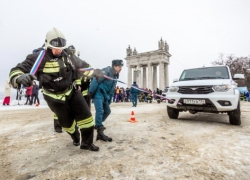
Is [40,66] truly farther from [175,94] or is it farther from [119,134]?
[175,94]

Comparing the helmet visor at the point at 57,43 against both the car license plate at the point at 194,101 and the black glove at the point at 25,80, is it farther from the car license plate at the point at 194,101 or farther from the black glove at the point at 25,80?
the car license plate at the point at 194,101

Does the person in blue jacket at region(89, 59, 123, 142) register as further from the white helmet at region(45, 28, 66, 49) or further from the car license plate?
the car license plate

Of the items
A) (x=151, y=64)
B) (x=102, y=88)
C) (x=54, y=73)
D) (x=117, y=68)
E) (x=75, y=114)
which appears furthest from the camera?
(x=151, y=64)

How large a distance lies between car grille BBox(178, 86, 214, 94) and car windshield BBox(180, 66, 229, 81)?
80 cm

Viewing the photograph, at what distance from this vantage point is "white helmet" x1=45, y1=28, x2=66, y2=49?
2354 millimetres

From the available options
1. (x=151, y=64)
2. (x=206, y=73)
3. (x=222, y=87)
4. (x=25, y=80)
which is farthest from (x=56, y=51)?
(x=151, y=64)

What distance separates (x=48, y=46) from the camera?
2.35 metres

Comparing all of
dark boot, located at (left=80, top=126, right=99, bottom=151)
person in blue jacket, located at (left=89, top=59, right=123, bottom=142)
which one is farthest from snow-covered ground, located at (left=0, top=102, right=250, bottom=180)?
person in blue jacket, located at (left=89, top=59, right=123, bottom=142)

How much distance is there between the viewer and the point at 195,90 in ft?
14.4

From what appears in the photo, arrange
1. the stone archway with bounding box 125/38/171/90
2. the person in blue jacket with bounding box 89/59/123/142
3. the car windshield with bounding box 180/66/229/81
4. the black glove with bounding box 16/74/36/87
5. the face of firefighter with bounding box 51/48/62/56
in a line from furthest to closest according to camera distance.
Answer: the stone archway with bounding box 125/38/171/90
the car windshield with bounding box 180/66/229/81
the person in blue jacket with bounding box 89/59/123/142
the face of firefighter with bounding box 51/48/62/56
the black glove with bounding box 16/74/36/87

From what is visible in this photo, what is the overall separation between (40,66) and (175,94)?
3.68 m

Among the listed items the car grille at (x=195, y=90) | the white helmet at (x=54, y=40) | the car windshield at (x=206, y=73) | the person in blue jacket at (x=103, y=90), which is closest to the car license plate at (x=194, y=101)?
the car grille at (x=195, y=90)

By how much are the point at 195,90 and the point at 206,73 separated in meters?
1.26

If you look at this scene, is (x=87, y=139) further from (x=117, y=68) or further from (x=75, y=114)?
(x=117, y=68)
